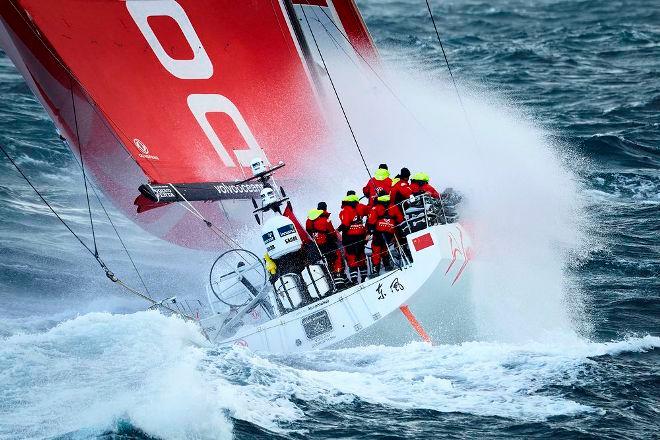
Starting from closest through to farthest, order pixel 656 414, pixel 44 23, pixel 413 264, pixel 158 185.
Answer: pixel 656 414
pixel 413 264
pixel 158 185
pixel 44 23

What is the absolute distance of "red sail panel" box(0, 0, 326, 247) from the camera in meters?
13.0

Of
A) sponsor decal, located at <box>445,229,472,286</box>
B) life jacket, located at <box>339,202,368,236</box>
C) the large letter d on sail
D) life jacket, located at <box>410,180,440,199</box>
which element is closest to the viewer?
sponsor decal, located at <box>445,229,472,286</box>

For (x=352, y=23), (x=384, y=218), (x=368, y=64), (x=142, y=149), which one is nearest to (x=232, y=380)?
(x=384, y=218)

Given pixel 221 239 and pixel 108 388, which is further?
pixel 221 239

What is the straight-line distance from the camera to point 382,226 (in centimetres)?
1139

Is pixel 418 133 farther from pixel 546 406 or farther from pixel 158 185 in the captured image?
pixel 546 406

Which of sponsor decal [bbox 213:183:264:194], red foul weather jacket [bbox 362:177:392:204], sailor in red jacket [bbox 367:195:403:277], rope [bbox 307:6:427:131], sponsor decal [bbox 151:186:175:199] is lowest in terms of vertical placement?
sailor in red jacket [bbox 367:195:403:277]

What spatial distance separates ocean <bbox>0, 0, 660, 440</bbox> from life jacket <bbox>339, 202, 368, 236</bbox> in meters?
1.46

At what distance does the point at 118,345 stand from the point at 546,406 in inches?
193

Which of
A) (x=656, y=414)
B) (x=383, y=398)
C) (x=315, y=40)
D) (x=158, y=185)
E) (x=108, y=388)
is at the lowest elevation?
(x=656, y=414)

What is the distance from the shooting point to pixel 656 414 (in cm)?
891

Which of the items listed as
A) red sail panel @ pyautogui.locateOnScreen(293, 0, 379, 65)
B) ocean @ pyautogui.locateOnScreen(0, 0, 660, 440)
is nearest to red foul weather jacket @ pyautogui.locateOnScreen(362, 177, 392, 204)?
ocean @ pyautogui.locateOnScreen(0, 0, 660, 440)

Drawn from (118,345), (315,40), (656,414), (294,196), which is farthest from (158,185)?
(656,414)

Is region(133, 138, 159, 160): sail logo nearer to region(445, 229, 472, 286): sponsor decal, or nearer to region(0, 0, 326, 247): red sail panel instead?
region(0, 0, 326, 247): red sail panel
